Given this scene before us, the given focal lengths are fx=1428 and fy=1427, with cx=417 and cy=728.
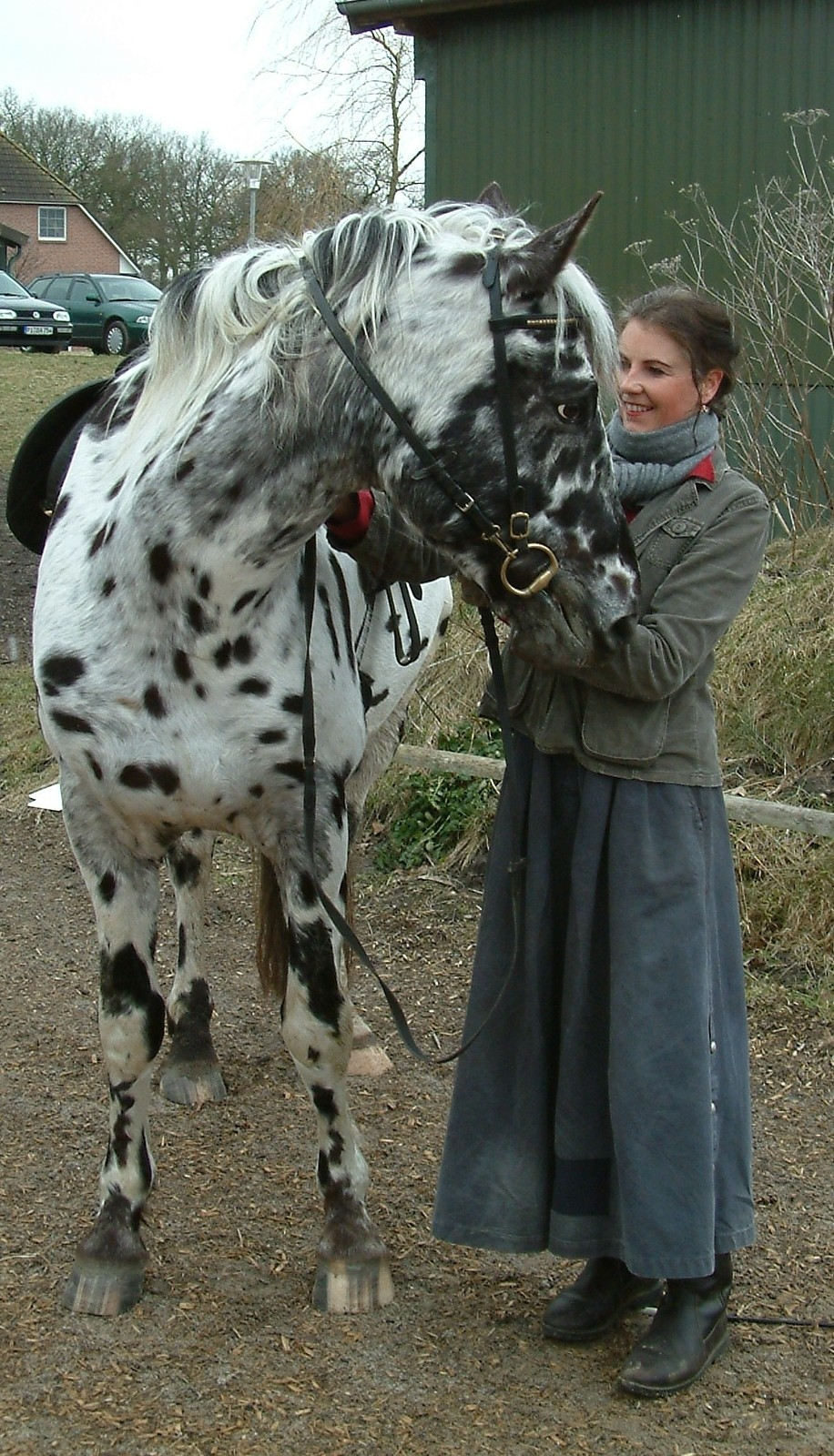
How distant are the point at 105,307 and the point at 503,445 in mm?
26488

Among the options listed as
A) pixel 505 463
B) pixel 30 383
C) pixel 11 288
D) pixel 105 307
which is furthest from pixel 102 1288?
pixel 105 307

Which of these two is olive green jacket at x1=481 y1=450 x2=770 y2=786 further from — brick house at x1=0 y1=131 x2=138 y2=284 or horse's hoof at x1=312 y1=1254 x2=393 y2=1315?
brick house at x1=0 y1=131 x2=138 y2=284

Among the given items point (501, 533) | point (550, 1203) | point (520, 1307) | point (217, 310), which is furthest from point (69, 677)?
point (520, 1307)

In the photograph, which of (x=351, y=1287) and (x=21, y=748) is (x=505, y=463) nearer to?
(x=351, y=1287)

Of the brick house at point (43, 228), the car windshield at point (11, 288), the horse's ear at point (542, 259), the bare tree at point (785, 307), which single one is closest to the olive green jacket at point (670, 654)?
the horse's ear at point (542, 259)

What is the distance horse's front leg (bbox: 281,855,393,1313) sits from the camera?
2885 mm

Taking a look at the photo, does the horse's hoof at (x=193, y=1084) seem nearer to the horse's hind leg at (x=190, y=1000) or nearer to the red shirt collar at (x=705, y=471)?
the horse's hind leg at (x=190, y=1000)

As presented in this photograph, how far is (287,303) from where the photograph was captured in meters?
2.52

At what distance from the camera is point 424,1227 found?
10.7 feet

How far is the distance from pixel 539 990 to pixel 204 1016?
1585 millimetres

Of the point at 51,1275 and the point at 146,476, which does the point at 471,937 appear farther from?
the point at 146,476

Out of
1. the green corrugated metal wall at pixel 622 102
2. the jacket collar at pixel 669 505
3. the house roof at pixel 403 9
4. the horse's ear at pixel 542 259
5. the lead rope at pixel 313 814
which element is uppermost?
the house roof at pixel 403 9

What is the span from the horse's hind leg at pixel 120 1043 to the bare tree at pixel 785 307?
4425 millimetres

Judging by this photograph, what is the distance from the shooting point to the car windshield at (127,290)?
2728cm
